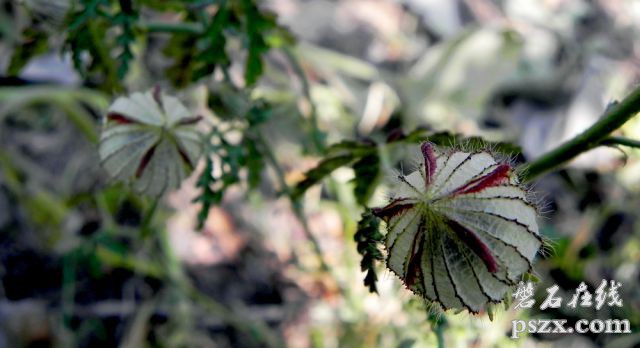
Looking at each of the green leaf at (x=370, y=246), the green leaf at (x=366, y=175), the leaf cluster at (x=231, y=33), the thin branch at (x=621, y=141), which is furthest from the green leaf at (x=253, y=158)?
the thin branch at (x=621, y=141)

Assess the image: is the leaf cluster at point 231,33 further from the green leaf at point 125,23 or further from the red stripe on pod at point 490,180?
the red stripe on pod at point 490,180

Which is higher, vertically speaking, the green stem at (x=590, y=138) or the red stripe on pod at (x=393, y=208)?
the green stem at (x=590, y=138)

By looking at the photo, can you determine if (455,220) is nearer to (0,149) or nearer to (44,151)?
(0,149)

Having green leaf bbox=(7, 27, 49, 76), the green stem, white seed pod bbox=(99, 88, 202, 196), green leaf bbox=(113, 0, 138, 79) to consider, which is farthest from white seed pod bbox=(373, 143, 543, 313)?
green leaf bbox=(7, 27, 49, 76)

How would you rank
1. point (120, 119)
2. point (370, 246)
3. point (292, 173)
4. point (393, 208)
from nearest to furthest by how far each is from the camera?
point (393, 208), point (370, 246), point (120, 119), point (292, 173)

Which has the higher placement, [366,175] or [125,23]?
[366,175]

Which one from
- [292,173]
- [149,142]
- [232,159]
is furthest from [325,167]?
[292,173]

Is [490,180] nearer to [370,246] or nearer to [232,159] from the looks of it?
[370,246]
